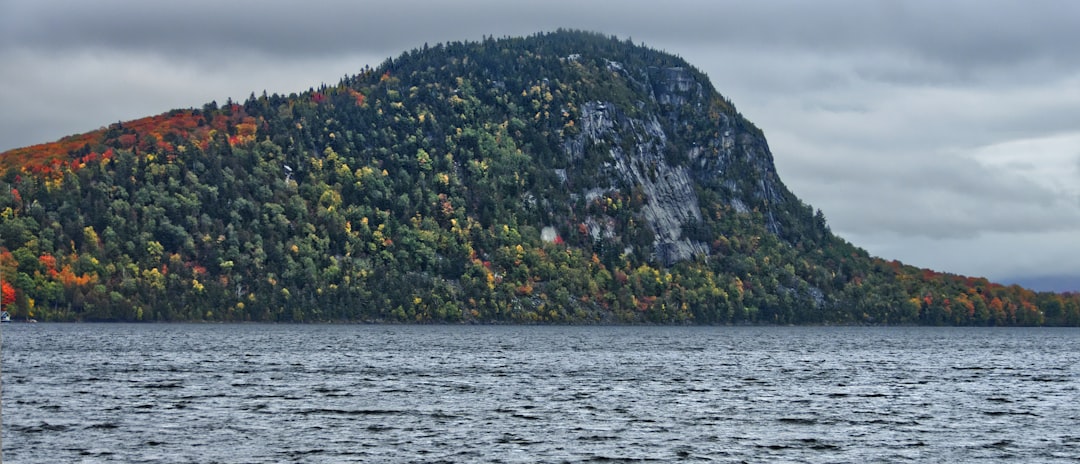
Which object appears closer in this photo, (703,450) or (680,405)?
(703,450)

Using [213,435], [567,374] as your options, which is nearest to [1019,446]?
[213,435]

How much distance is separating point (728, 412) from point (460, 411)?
58.6ft

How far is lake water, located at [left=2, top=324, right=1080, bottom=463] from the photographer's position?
59844mm

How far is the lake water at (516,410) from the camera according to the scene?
196ft

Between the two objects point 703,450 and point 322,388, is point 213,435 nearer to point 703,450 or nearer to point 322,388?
point 703,450

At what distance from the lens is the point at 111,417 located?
71875 mm

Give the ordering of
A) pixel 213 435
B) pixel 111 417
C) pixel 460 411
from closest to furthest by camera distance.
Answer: pixel 213 435
pixel 111 417
pixel 460 411

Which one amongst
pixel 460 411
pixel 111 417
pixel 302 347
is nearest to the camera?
pixel 111 417

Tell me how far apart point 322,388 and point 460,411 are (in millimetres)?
21252

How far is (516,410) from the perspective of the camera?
263 feet

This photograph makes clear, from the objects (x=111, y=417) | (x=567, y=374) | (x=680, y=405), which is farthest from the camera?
(x=567, y=374)

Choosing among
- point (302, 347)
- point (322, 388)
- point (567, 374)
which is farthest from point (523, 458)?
point (302, 347)

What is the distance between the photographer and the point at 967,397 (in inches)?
3863

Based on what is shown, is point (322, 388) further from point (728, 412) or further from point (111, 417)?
point (728, 412)
